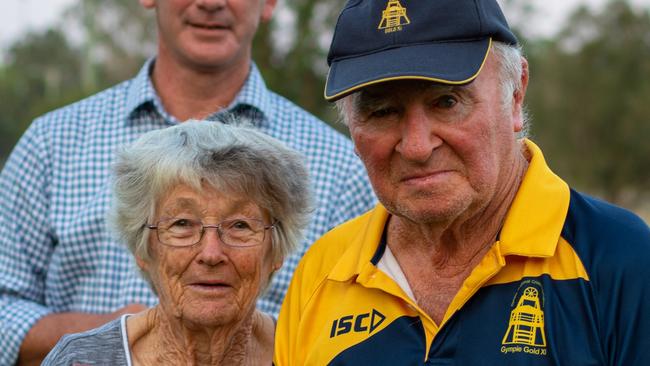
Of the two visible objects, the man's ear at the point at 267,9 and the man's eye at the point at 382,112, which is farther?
the man's ear at the point at 267,9

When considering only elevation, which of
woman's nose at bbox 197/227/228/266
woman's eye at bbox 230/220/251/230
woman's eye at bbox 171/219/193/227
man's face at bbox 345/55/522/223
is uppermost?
man's face at bbox 345/55/522/223

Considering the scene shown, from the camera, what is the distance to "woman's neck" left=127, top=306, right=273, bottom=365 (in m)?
3.52

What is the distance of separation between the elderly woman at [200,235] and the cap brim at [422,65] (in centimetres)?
76

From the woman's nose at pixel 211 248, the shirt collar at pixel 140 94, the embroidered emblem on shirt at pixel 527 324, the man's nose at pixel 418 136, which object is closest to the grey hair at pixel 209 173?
the woman's nose at pixel 211 248

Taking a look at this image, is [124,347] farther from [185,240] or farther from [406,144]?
[406,144]

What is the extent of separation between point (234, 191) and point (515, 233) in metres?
1.07

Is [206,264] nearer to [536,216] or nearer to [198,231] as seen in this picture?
[198,231]

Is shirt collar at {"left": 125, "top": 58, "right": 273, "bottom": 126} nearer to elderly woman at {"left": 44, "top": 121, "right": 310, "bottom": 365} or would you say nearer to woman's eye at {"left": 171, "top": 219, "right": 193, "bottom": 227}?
elderly woman at {"left": 44, "top": 121, "right": 310, "bottom": 365}

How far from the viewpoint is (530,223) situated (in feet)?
9.31

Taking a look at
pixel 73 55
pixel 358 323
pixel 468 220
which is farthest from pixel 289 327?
pixel 73 55

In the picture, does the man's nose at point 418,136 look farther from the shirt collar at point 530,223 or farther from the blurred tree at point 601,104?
the blurred tree at point 601,104

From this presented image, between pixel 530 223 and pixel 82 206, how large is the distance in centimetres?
228

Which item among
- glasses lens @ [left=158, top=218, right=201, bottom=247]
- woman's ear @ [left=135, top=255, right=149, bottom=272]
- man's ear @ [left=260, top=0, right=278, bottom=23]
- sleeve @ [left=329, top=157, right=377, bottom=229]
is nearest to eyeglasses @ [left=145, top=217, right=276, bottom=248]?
glasses lens @ [left=158, top=218, right=201, bottom=247]

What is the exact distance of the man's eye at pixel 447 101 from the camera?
277 cm
